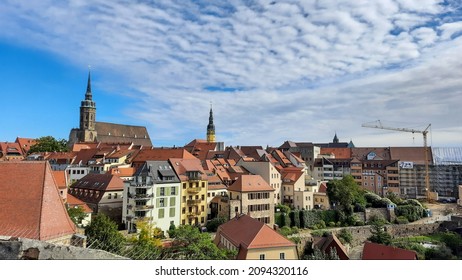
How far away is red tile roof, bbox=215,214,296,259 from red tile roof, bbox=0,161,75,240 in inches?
236

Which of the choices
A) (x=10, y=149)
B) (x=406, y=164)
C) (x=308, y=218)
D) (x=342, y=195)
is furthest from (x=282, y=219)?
(x=10, y=149)

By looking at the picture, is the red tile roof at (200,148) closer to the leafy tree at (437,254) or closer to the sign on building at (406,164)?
the sign on building at (406,164)

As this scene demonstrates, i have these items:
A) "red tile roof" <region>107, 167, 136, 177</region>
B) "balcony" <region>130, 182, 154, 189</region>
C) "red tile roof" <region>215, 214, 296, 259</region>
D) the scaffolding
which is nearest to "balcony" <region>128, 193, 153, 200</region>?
"balcony" <region>130, 182, 154, 189</region>

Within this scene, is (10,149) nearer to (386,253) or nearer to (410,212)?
(386,253)

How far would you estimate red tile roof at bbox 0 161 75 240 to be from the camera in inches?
200

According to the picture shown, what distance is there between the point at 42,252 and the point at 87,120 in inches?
1720

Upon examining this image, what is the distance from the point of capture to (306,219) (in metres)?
19.2

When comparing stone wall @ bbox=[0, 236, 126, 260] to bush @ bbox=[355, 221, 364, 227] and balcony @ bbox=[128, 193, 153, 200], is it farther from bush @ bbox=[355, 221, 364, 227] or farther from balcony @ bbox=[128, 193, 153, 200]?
bush @ bbox=[355, 221, 364, 227]

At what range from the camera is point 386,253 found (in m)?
10.1

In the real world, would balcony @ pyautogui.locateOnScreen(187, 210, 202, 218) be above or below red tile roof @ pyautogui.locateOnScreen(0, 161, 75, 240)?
below

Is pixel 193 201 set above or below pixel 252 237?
above

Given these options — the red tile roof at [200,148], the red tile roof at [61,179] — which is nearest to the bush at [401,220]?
the red tile roof at [200,148]

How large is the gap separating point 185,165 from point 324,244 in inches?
301

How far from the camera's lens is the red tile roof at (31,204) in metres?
5.09
